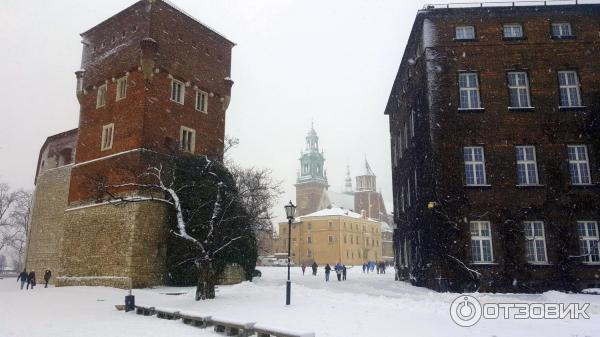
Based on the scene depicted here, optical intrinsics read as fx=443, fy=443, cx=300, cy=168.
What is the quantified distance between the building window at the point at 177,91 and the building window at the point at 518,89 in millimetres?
20750

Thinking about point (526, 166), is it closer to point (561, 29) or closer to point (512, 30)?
point (512, 30)

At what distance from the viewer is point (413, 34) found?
2639 centimetres

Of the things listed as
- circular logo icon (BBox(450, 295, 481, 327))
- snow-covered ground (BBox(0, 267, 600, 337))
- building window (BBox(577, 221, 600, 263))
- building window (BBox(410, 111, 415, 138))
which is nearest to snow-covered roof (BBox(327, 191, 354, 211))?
building window (BBox(410, 111, 415, 138))

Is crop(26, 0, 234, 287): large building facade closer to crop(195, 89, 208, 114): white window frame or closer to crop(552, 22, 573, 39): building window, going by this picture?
crop(195, 89, 208, 114): white window frame

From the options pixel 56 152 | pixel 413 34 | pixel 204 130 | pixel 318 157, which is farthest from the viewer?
pixel 318 157

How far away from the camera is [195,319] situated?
13.0 metres

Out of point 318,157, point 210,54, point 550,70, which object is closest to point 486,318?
point 550,70

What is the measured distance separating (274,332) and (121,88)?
25.2 metres

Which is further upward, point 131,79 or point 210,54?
point 210,54

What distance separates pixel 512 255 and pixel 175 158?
20194 millimetres

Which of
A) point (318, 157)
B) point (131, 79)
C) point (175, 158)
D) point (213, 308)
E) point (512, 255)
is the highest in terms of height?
point (318, 157)

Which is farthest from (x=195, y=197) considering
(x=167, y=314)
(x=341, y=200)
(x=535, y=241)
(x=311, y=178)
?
(x=341, y=200)

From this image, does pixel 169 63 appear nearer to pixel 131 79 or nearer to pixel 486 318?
pixel 131 79

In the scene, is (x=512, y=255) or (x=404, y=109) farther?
(x=404, y=109)
